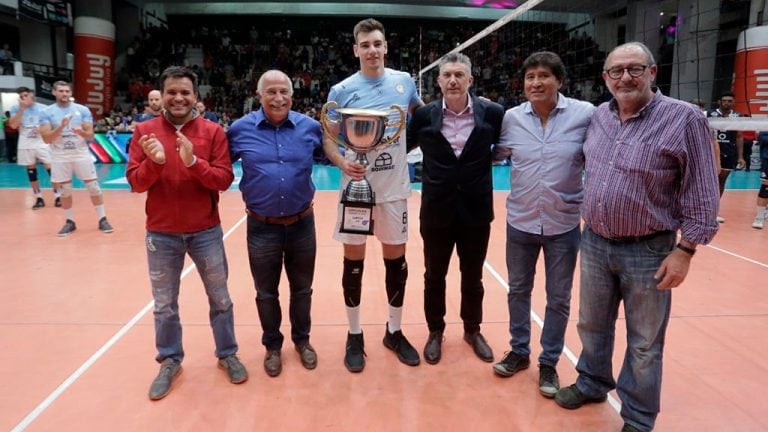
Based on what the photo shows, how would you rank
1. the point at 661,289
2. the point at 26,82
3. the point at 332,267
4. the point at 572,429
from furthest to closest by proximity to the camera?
the point at 26,82
the point at 332,267
the point at 572,429
the point at 661,289

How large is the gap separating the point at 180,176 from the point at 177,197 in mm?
124

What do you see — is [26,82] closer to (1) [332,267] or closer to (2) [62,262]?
(2) [62,262]

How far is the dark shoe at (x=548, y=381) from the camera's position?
9.48 feet

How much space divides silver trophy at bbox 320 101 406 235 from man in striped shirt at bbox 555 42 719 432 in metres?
1.12

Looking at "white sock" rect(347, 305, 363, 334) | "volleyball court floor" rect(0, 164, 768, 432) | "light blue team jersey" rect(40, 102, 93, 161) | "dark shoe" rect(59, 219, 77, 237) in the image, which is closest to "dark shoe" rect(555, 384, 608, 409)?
"volleyball court floor" rect(0, 164, 768, 432)

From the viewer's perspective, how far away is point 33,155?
8.55 metres

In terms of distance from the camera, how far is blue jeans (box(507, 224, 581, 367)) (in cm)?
291

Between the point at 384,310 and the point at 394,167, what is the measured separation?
5.10 feet

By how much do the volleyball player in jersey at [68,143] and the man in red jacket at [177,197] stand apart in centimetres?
445

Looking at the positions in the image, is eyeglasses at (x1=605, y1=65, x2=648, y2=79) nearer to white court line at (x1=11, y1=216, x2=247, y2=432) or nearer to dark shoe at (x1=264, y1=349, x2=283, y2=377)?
dark shoe at (x1=264, y1=349, x2=283, y2=377)

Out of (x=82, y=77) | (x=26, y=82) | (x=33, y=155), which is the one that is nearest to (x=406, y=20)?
(x=82, y=77)

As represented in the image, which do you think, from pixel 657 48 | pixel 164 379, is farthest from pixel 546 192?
pixel 657 48

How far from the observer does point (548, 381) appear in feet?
9.66

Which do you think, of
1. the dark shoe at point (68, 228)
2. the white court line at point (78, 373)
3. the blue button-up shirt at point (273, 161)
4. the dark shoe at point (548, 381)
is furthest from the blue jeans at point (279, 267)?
the dark shoe at point (68, 228)
